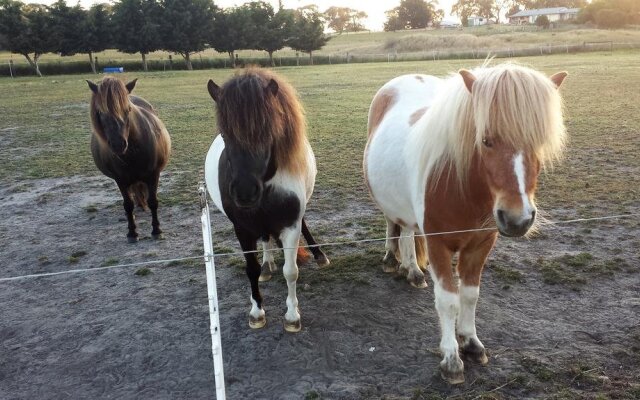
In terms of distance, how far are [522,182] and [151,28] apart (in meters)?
43.7

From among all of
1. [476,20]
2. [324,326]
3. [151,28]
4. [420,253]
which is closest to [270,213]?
[324,326]

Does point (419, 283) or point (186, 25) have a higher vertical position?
point (186, 25)

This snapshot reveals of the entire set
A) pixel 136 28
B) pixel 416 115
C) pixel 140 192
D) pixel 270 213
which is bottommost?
pixel 140 192

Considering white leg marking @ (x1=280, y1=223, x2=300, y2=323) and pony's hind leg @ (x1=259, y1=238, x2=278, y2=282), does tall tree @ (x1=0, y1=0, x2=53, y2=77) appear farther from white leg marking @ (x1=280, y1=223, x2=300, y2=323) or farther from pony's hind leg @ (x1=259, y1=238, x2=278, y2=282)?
white leg marking @ (x1=280, y1=223, x2=300, y2=323)

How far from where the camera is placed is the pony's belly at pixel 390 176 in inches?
128

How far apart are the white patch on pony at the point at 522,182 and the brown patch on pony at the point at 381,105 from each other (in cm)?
196

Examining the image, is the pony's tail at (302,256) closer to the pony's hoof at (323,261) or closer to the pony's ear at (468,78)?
the pony's hoof at (323,261)

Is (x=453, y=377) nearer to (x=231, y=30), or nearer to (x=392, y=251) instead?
(x=392, y=251)

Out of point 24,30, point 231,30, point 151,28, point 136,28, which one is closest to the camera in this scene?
point 24,30

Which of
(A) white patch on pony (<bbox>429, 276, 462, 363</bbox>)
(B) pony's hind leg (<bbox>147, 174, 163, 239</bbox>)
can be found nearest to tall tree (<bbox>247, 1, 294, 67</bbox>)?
(B) pony's hind leg (<bbox>147, 174, 163, 239</bbox>)

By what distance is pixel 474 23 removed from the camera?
91188 mm

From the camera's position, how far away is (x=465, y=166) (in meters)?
2.45

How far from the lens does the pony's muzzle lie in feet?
6.91

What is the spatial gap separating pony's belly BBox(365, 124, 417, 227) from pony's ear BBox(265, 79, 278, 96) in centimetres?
96
